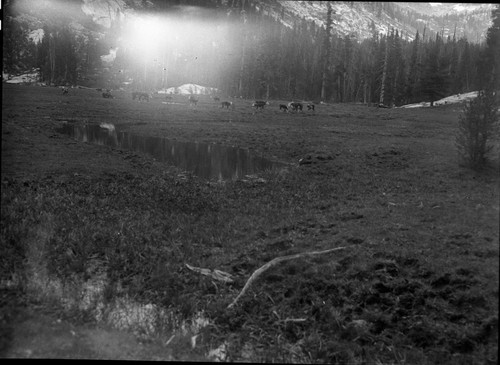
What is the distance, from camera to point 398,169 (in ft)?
63.7

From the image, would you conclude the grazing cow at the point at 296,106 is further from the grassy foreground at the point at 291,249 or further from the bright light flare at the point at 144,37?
the bright light flare at the point at 144,37

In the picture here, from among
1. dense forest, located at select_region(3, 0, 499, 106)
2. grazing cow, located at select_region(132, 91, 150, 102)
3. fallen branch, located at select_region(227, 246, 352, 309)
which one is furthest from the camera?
grazing cow, located at select_region(132, 91, 150, 102)

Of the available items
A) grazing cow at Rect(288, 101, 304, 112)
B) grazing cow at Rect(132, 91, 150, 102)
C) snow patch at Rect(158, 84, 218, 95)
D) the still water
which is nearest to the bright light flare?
snow patch at Rect(158, 84, 218, 95)

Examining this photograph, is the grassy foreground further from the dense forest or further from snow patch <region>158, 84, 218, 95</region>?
snow patch <region>158, 84, 218, 95</region>

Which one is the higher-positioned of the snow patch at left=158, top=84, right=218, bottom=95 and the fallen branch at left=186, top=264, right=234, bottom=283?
the snow patch at left=158, top=84, right=218, bottom=95

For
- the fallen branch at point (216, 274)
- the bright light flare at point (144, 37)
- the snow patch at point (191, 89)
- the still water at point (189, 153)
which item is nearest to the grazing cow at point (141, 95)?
the still water at point (189, 153)

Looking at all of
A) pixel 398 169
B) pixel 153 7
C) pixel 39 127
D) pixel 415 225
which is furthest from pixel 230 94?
pixel 415 225

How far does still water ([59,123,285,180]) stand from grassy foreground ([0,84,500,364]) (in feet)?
12.0

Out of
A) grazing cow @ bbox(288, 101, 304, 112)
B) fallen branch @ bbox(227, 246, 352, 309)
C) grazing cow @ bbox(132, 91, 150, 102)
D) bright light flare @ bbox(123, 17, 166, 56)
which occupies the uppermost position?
bright light flare @ bbox(123, 17, 166, 56)

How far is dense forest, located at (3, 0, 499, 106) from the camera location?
56.9 metres

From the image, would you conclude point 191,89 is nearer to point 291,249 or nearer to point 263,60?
point 263,60

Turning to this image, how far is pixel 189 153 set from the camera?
29031 mm

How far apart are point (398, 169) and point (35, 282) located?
1717 centimetres

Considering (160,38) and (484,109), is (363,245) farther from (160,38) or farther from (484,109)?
(160,38)
